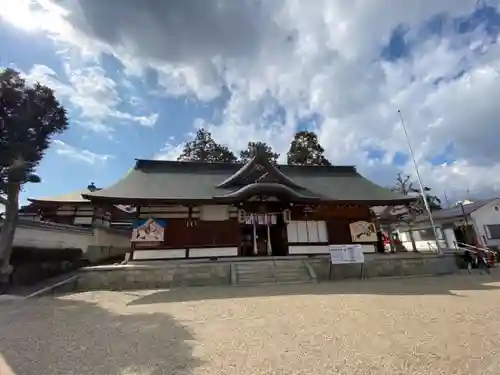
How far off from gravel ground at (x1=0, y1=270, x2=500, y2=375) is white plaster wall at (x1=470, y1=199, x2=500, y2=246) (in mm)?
17561

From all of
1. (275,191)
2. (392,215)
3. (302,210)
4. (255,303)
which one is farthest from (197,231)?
(392,215)

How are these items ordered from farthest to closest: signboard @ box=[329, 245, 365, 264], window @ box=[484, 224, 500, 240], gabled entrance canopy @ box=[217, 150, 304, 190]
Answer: window @ box=[484, 224, 500, 240] < gabled entrance canopy @ box=[217, 150, 304, 190] < signboard @ box=[329, 245, 365, 264]

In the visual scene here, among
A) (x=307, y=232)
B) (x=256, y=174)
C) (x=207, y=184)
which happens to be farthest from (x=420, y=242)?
A: (x=207, y=184)

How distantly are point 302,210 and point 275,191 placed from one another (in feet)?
7.63

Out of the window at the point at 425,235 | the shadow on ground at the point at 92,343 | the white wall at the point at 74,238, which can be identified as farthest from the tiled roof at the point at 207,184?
the window at the point at 425,235

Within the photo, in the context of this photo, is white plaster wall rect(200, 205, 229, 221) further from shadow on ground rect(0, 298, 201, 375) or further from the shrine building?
shadow on ground rect(0, 298, 201, 375)

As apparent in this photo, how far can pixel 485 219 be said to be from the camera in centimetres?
2344

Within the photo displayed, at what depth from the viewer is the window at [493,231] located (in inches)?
906

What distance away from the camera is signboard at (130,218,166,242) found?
13.3 metres

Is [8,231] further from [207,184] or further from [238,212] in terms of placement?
[238,212]

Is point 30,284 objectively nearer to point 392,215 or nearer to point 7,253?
point 7,253

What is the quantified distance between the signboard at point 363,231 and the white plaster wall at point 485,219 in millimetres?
13223

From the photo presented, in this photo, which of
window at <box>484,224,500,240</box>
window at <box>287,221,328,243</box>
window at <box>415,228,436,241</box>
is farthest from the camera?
window at <box>415,228,436,241</box>

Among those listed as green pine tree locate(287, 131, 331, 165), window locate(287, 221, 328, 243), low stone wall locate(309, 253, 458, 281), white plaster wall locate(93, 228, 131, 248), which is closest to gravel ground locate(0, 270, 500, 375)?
low stone wall locate(309, 253, 458, 281)
